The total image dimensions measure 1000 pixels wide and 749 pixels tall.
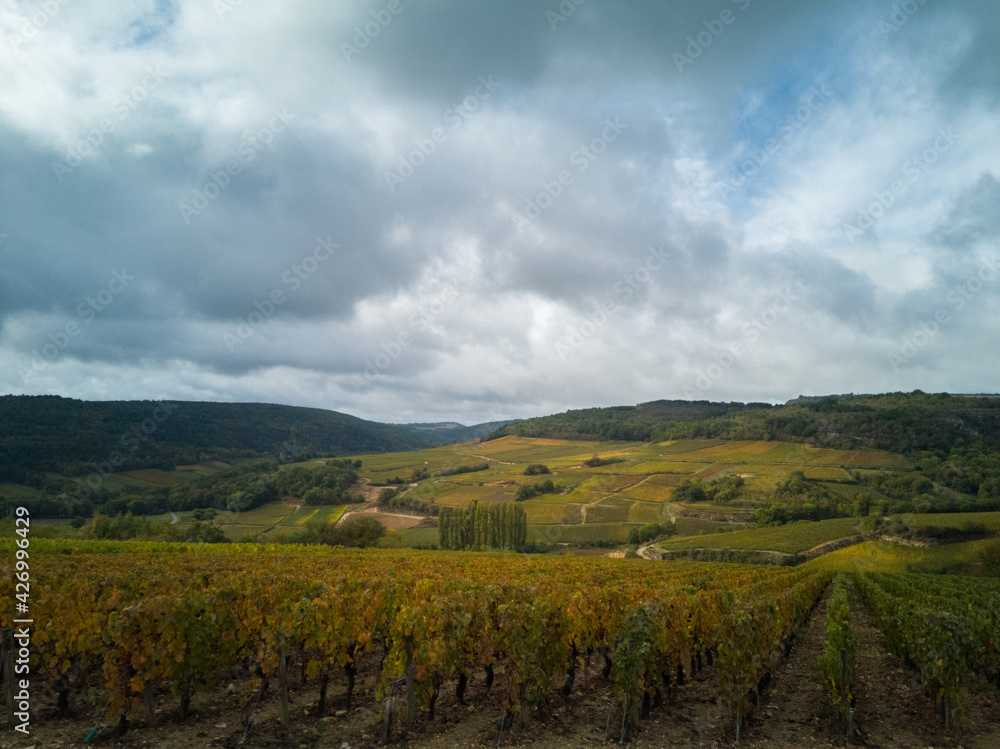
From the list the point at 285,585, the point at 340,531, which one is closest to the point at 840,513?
the point at 340,531

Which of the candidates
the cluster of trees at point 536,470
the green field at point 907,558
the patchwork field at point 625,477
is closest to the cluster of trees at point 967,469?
the patchwork field at point 625,477

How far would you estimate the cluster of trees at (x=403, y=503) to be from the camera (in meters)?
108

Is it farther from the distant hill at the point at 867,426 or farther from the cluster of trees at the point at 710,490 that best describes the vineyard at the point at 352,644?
the distant hill at the point at 867,426

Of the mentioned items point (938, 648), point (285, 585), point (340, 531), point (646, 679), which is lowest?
point (340, 531)

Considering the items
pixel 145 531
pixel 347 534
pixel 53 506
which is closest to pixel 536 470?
pixel 347 534

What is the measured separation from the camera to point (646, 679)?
1066 centimetres

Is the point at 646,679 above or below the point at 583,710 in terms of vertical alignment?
above

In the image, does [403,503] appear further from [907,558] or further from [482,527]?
[907,558]

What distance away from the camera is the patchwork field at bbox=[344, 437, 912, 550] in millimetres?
96938

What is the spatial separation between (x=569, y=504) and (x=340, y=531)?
169 ft

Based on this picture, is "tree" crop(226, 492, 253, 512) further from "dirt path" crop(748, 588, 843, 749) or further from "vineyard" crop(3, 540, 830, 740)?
"dirt path" crop(748, 588, 843, 749)

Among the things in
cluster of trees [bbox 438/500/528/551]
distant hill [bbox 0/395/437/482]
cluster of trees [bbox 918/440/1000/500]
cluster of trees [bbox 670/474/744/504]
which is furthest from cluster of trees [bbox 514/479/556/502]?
distant hill [bbox 0/395/437/482]

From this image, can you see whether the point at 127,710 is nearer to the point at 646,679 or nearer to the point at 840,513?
the point at 646,679

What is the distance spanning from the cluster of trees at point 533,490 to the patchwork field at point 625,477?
1.52m
